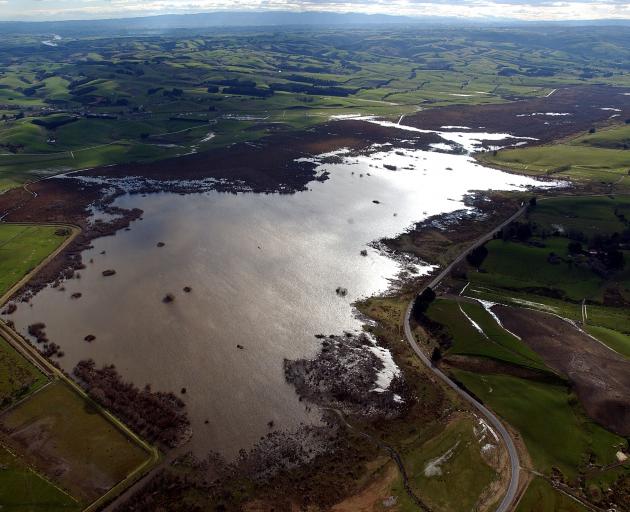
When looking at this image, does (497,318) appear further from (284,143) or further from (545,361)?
(284,143)

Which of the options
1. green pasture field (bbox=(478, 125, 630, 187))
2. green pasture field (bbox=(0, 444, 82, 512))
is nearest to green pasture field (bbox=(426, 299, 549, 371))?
green pasture field (bbox=(0, 444, 82, 512))

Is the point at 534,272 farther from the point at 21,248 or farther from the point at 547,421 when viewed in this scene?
the point at 21,248

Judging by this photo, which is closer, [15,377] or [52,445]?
[52,445]

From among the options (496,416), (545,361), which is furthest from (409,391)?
(545,361)

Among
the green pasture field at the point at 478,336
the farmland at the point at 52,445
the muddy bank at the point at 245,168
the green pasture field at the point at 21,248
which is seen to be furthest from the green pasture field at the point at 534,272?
the green pasture field at the point at 21,248

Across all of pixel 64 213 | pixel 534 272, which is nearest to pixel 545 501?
pixel 534 272

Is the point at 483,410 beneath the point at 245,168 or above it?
above

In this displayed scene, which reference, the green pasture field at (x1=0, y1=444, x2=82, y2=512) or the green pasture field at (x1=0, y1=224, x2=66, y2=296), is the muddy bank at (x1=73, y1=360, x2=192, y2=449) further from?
the green pasture field at (x1=0, y1=224, x2=66, y2=296)
